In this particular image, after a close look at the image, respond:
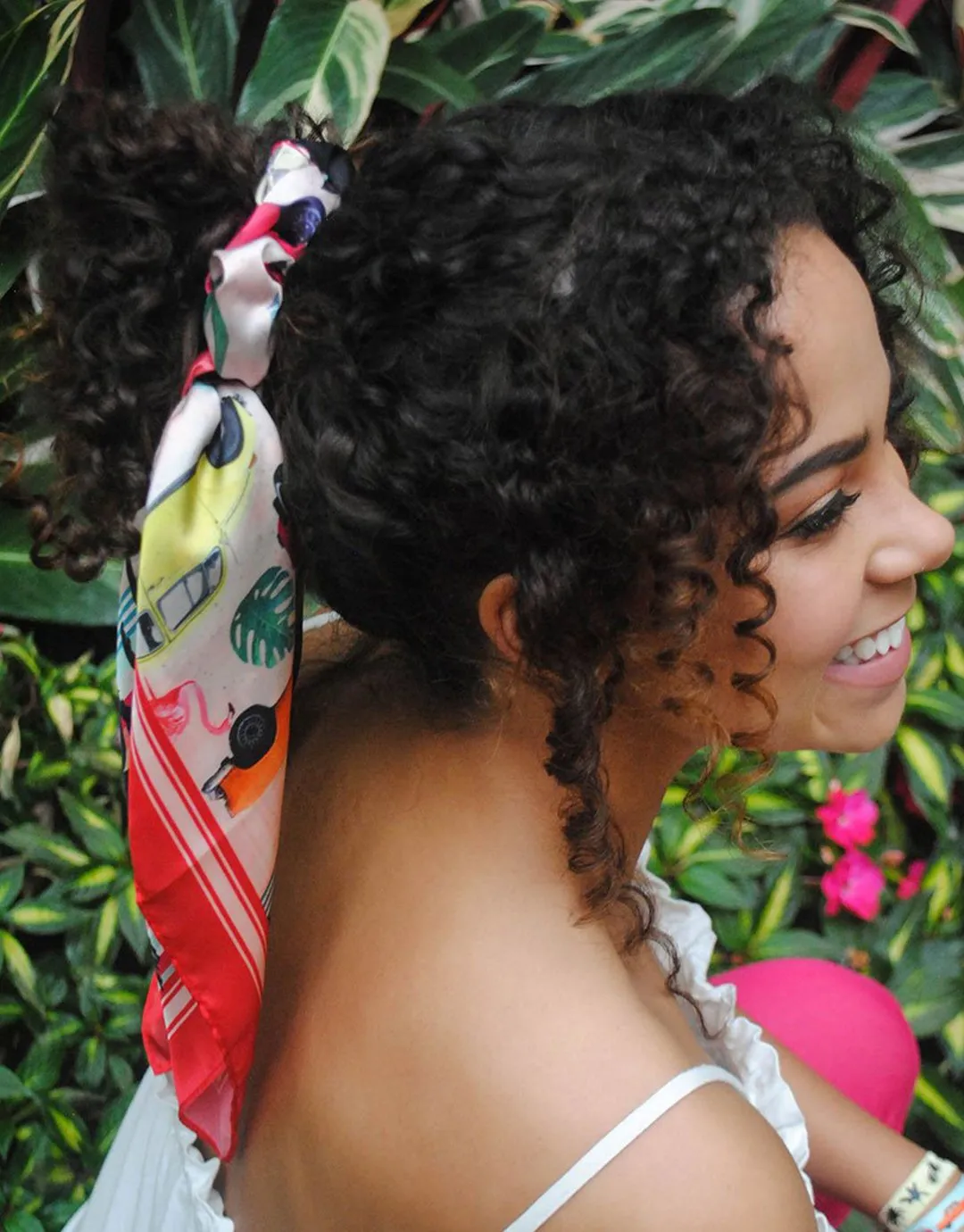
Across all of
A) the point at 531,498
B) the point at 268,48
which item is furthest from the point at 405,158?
the point at 268,48

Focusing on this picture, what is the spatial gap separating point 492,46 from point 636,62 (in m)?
0.20

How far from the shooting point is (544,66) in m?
1.66

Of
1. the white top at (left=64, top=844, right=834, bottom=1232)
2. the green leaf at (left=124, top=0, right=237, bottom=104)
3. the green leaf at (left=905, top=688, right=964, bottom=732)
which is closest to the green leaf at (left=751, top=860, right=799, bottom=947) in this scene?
the green leaf at (left=905, top=688, right=964, bottom=732)

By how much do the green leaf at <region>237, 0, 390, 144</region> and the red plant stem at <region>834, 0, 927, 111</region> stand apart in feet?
2.25

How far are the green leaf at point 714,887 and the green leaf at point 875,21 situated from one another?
119cm

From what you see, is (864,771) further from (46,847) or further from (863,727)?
(46,847)

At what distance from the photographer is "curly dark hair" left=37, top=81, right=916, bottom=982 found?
0.68m

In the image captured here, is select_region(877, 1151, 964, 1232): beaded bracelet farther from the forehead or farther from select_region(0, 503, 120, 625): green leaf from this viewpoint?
select_region(0, 503, 120, 625): green leaf

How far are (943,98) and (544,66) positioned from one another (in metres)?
0.63

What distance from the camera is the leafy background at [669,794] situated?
1.58 meters

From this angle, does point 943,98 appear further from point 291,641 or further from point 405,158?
point 291,641

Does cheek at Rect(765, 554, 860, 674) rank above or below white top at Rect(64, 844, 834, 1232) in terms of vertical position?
above

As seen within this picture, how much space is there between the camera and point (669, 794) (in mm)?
1654

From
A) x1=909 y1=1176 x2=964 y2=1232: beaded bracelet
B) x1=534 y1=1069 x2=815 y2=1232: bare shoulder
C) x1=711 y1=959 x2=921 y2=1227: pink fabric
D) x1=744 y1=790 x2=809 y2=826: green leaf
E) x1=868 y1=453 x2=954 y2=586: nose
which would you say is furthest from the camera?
x1=744 y1=790 x2=809 y2=826: green leaf
